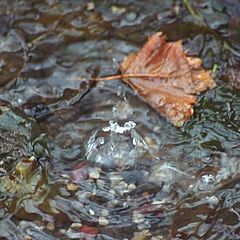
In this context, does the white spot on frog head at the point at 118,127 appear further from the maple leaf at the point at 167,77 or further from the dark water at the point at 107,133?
the maple leaf at the point at 167,77

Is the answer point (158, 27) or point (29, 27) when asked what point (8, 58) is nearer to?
point (29, 27)

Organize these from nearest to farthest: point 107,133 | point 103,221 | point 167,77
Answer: point 103,221
point 107,133
point 167,77

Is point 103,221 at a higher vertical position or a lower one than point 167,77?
lower

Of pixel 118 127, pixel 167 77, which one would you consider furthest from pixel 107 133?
pixel 167 77

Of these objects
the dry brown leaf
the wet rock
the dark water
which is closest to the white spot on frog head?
the dark water

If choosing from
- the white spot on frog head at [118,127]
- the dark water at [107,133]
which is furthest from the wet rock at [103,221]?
the white spot on frog head at [118,127]

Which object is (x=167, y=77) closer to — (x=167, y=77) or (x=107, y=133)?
Answer: (x=167, y=77)

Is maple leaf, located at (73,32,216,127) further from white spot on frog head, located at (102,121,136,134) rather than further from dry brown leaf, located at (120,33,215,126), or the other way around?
white spot on frog head, located at (102,121,136,134)

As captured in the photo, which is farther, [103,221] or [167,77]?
[167,77]
